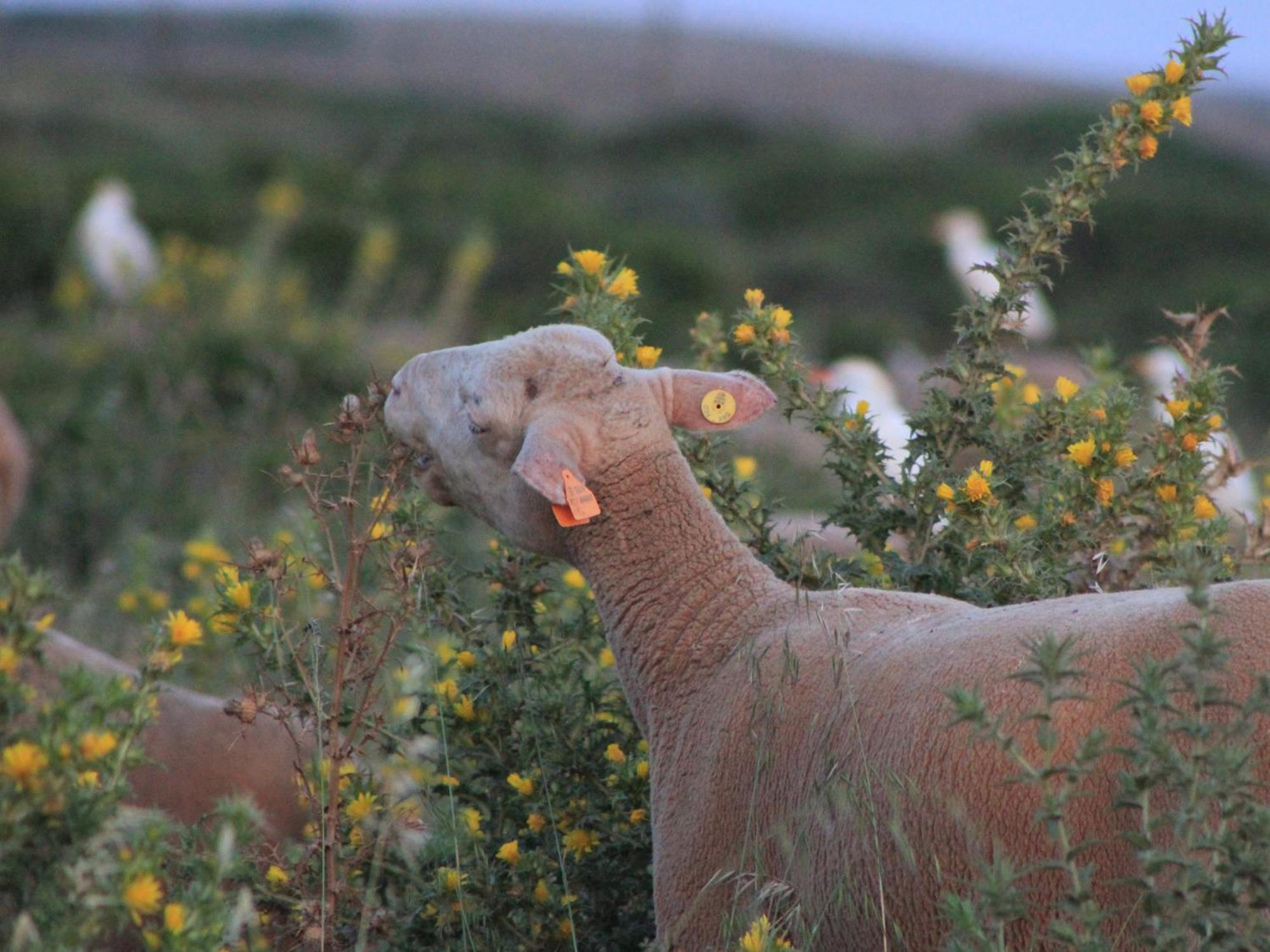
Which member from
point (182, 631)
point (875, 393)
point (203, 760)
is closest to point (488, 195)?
point (875, 393)

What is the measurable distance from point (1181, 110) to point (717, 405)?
1281 mm

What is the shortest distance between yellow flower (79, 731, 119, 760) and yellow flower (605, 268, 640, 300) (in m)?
1.94

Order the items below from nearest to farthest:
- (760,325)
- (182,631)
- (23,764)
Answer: (23,764) < (182,631) < (760,325)

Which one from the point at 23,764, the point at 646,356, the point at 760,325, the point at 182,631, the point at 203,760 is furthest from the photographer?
the point at 203,760

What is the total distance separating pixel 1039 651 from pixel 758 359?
70.5 inches

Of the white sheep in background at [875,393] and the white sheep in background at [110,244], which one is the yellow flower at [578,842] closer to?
the white sheep in background at [875,393]

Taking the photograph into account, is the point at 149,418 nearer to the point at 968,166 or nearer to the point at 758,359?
the point at 758,359

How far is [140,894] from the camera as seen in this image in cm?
238

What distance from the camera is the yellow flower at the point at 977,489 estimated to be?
3.61 m

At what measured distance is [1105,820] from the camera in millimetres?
2668

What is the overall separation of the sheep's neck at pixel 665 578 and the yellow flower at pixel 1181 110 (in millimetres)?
1396

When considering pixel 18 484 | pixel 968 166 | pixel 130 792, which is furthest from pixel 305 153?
pixel 130 792

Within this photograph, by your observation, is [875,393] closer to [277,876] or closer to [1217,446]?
[1217,446]

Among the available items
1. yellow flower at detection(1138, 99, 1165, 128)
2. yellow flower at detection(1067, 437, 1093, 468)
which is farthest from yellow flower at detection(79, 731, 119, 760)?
yellow flower at detection(1138, 99, 1165, 128)
